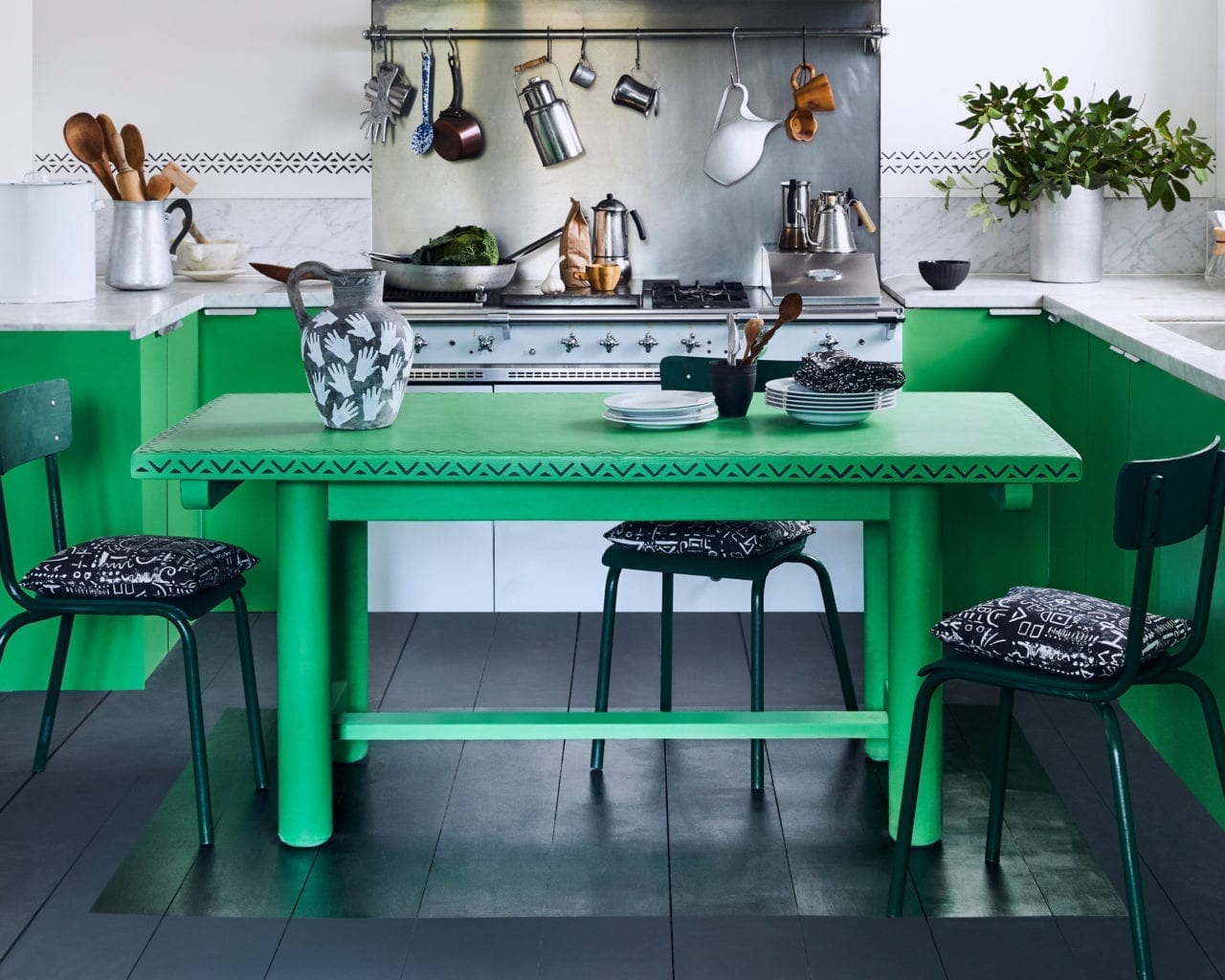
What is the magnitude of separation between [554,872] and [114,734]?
1260 mm

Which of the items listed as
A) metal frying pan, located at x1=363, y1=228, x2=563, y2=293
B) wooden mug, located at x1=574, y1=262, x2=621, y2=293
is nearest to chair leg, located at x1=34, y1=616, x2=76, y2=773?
metal frying pan, located at x1=363, y1=228, x2=563, y2=293

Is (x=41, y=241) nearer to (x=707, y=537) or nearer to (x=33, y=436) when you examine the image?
(x=33, y=436)

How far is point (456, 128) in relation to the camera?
195 inches

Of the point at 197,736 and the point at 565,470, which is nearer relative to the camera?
the point at 565,470

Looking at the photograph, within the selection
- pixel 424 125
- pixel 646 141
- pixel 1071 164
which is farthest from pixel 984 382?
pixel 424 125

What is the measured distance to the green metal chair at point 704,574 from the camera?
3262 mm

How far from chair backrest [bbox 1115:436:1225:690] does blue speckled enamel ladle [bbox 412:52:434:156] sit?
303 cm

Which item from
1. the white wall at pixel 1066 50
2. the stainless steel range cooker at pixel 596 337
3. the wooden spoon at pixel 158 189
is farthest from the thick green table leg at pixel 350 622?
the white wall at pixel 1066 50

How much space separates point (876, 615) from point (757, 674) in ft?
1.09

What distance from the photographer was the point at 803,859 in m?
3.05

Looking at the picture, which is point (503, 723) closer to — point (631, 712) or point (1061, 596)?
point (631, 712)

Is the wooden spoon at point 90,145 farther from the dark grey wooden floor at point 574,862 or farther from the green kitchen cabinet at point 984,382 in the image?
the green kitchen cabinet at point 984,382

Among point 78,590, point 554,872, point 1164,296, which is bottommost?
point 554,872

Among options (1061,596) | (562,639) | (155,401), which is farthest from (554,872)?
(155,401)
